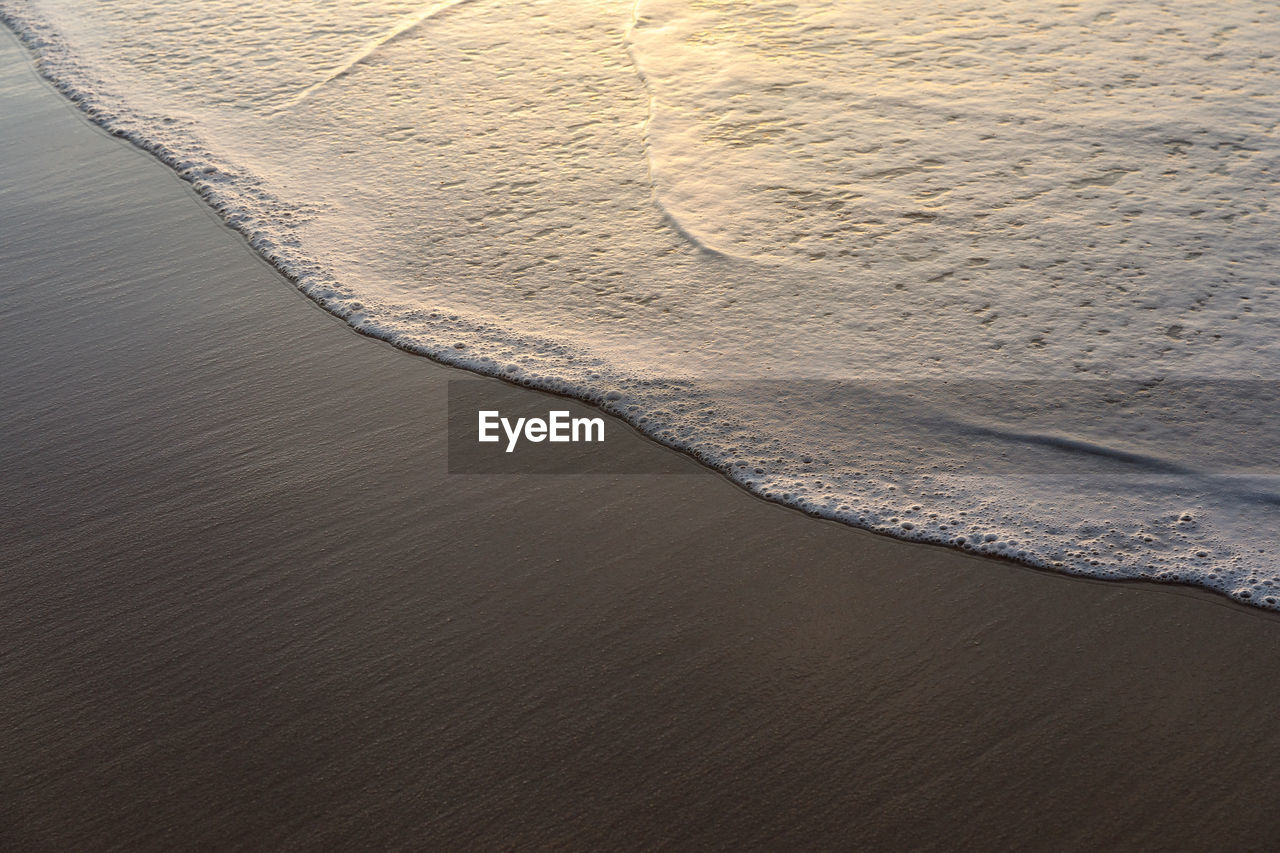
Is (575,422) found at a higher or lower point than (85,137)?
lower

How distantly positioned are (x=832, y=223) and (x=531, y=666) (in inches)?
98.1

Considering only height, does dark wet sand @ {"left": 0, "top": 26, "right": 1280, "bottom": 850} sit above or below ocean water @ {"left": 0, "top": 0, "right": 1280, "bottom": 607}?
below

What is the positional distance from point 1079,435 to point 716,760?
157 cm

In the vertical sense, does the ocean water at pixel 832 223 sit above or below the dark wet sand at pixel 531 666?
above

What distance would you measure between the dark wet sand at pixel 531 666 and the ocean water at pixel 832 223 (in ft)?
0.97

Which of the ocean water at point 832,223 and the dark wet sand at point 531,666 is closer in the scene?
the dark wet sand at point 531,666

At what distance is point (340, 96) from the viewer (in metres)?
5.98

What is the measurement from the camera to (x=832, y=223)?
14.5ft

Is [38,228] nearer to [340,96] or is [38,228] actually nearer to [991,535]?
[340,96]

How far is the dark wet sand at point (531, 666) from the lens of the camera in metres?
2.21

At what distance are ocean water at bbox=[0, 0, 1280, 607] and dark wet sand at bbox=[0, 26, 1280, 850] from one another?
29cm

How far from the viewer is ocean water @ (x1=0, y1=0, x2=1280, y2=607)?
3150mm

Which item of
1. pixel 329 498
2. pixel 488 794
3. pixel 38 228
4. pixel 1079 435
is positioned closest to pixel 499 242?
pixel 329 498

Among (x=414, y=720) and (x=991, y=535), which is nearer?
(x=414, y=720)
